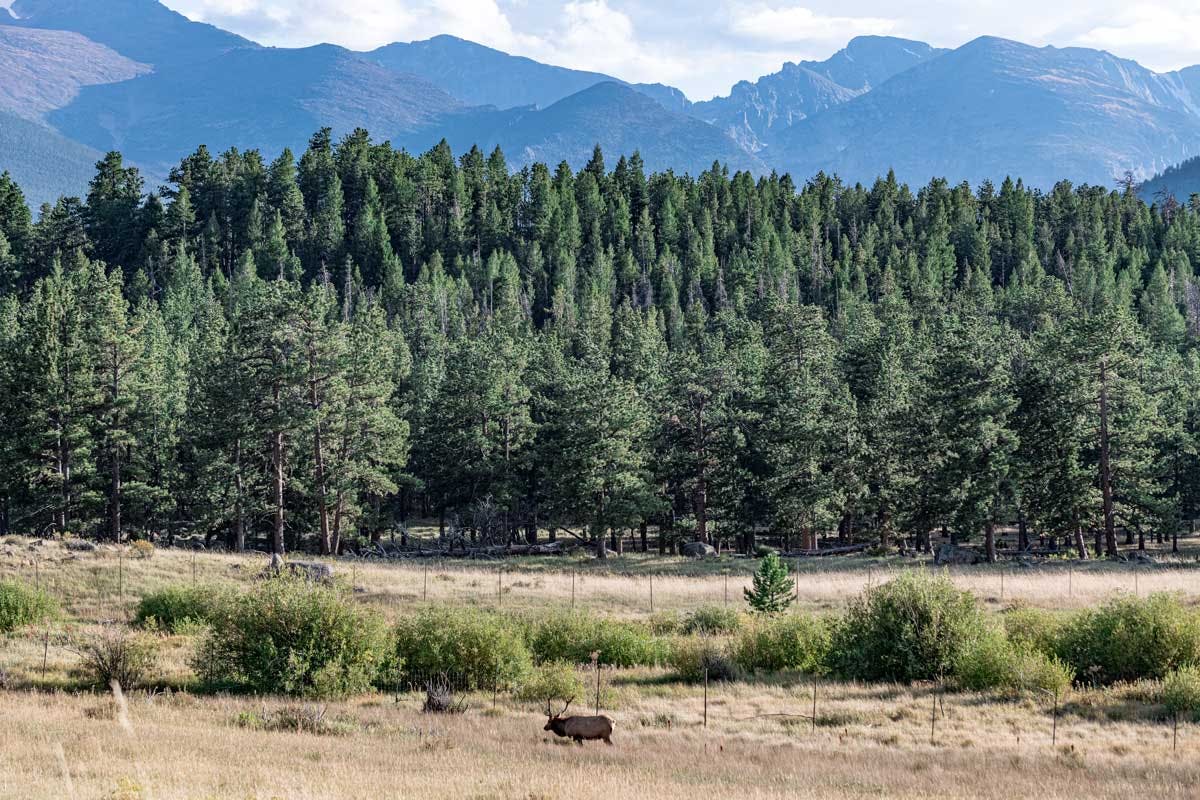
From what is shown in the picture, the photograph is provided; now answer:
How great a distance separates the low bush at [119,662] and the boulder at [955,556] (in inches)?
1721

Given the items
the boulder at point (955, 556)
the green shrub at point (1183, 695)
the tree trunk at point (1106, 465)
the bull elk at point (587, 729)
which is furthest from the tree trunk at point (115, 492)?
the tree trunk at point (1106, 465)

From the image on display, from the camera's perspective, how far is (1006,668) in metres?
30.2

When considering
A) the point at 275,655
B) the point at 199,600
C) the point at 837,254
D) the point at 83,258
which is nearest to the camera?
the point at 275,655

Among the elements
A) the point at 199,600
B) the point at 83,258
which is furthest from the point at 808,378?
the point at 83,258

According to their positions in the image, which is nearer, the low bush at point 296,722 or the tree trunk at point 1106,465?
the low bush at point 296,722

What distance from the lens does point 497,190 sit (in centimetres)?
Result: 15950

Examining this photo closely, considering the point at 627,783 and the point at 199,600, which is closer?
the point at 627,783

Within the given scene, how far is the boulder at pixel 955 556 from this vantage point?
60125 mm

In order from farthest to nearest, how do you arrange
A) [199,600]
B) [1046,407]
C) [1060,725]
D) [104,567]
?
[1046,407]
[104,567]
[199,600]
[1060,725]

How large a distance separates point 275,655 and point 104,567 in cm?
1960

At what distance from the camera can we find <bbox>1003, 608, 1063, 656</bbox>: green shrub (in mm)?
32531

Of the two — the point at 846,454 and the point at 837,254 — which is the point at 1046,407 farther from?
the point at 837,254

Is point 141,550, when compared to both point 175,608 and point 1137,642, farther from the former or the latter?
point 1137,642

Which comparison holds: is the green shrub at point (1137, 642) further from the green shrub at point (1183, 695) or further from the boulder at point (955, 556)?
the boulder at point (955, 556)
